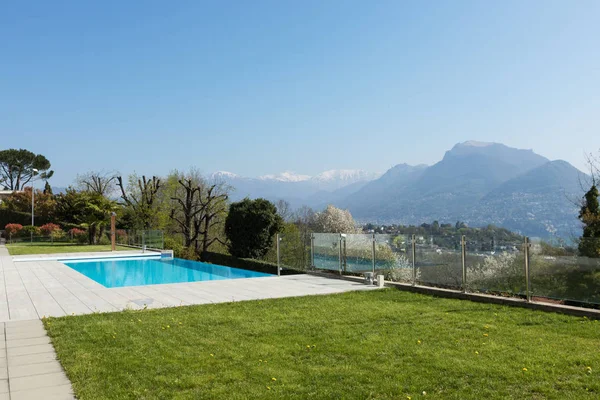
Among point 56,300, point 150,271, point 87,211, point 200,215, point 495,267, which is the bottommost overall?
point 150,271

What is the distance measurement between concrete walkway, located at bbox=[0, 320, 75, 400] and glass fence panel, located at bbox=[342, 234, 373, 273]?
24.6 ft

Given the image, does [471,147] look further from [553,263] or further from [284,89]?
[553,263]

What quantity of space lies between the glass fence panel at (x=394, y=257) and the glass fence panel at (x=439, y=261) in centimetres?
31

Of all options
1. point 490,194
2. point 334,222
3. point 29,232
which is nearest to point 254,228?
point 334,222

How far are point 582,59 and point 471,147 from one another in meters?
168

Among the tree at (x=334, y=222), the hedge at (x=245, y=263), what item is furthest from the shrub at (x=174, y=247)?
the tree at (x=334, y=222)

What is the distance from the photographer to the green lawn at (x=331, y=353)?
407 centimetres

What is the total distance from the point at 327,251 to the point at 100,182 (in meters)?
31.2

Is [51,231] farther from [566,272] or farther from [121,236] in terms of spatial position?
[566,272]

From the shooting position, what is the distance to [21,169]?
63000 millimetres

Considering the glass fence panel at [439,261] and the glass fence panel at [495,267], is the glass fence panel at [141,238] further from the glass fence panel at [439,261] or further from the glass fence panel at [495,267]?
the glass fence panel at [495,267]

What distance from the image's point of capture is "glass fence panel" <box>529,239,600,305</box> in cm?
758

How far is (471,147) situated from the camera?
6870 inches

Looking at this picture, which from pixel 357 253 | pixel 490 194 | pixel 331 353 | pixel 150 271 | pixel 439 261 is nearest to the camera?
pixel 331 353
